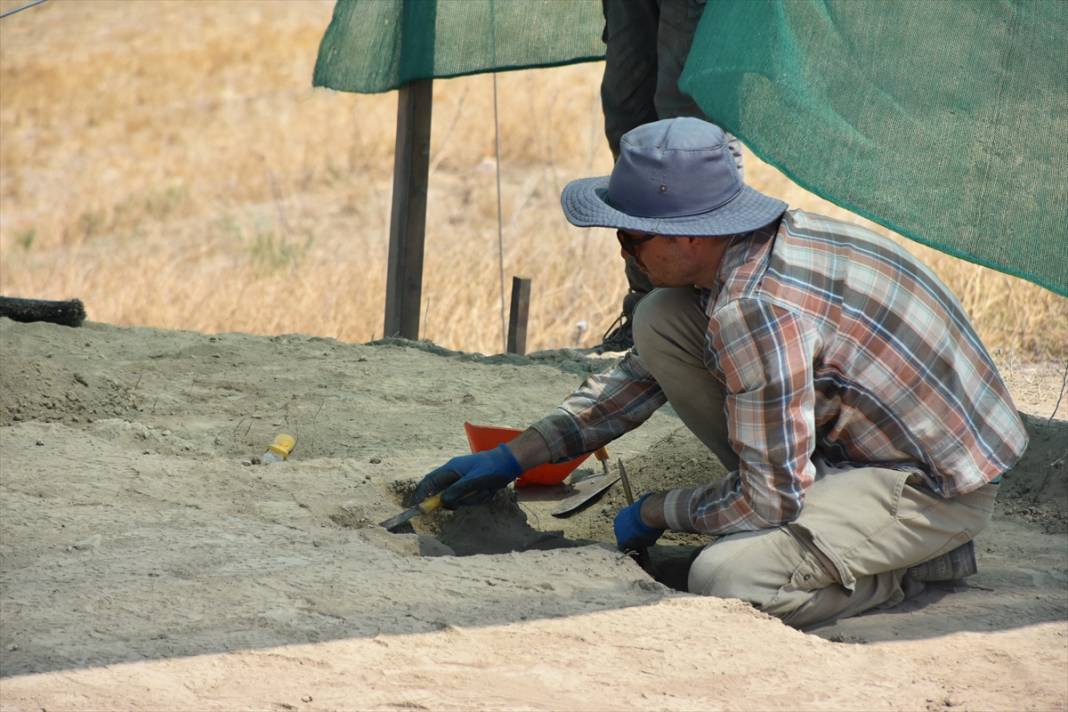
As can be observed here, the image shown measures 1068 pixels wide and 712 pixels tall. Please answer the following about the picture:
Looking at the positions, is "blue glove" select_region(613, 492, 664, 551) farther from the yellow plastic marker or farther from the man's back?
the yellow plastic marker

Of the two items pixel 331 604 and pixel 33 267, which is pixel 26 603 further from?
pixel 33 267

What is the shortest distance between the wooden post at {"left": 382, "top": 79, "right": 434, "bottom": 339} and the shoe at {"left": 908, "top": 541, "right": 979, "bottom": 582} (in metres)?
3.04

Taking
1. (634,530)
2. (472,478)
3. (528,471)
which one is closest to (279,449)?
(528,471)

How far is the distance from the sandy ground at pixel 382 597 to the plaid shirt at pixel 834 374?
30 centimetres

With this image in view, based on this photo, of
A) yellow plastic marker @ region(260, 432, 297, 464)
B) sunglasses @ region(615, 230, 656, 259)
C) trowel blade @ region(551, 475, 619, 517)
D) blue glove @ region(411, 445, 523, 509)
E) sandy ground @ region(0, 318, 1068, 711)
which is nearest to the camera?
sandy ground @ region(0, 318, 1068, 711)

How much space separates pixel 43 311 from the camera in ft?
→ 16.5

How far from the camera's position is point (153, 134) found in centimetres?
1182

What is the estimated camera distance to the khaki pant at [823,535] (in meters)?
2.59

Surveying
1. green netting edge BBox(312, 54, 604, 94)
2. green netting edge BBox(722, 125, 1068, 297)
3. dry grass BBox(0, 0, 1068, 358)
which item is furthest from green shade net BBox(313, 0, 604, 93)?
green netting edge BBox(722, 125, 1068, 297)

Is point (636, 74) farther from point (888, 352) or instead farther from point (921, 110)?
point (888, 352)

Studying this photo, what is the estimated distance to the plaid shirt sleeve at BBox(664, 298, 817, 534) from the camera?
2.40m

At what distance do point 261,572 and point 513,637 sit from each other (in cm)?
60

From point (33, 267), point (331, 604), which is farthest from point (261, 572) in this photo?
point (33, 267)

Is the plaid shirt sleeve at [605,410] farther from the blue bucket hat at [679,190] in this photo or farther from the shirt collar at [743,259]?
the blue bucket hat at [679,190]
